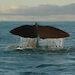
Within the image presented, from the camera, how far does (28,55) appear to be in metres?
40.8

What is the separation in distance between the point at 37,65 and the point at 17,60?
13.7ft

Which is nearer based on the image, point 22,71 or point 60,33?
point 22,71

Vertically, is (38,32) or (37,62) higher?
(38,32)

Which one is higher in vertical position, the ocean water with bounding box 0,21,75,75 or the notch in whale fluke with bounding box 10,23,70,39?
the notch in whale fluke with bounding box 10,23,70,39

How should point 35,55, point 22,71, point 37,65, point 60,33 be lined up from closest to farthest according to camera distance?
point 22,71 < point 37,65 < point 35,55 < point 60,33

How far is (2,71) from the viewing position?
29.8 m

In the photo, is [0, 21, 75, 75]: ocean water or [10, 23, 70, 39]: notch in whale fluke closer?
[0, 21, 75, 75]: ocean water

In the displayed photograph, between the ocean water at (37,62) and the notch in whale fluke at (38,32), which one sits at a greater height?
the notch in whale fluke at (38,32)

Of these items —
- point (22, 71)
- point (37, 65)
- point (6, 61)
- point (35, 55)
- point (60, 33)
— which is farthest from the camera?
point (60, 33)

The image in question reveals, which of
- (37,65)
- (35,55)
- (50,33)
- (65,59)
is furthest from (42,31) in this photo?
(37,65)

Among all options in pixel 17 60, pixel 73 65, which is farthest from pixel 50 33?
pixel 73 65

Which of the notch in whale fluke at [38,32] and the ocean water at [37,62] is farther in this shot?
the notch in whale fluke at [38,32]

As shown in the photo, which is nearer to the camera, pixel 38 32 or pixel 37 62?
pixel 37 62

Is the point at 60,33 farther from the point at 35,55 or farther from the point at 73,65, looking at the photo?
the point at 73,65
